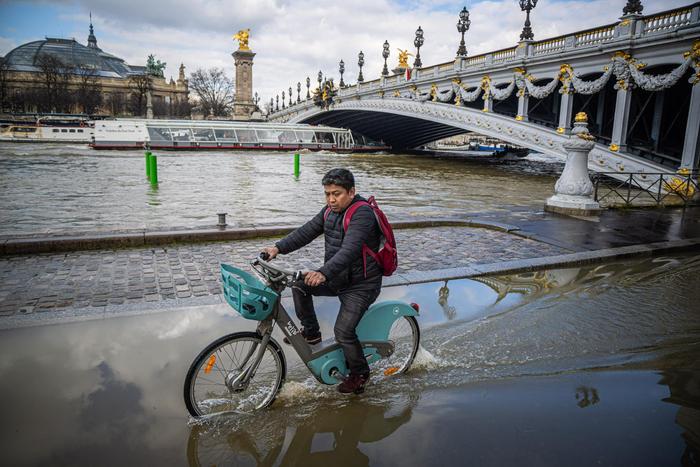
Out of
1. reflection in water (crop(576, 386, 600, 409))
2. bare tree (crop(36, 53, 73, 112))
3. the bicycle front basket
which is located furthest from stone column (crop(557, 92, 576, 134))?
bare tree (crop(36, 53, 73, 112))

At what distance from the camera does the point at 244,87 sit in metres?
87.8

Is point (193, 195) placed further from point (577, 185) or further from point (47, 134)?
point (47, 134)

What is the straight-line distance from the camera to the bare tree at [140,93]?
82.5 m

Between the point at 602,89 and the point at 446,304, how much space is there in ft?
83.8

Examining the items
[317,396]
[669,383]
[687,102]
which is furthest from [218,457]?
[687,102]

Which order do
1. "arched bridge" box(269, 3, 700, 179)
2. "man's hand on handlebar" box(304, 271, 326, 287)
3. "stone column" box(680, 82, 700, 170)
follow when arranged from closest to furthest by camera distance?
"man's hand on handlebar" box(304, 271, 326, 287) < "stone column" box(680, 82, 700, 170) < "arched bridge" box(269, 3, 700, 179)

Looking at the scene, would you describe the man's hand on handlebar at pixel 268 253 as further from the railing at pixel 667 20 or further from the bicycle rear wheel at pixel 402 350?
the railing at pixel 667 20

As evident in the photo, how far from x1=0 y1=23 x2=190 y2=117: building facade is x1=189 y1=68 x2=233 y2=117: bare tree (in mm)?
4910

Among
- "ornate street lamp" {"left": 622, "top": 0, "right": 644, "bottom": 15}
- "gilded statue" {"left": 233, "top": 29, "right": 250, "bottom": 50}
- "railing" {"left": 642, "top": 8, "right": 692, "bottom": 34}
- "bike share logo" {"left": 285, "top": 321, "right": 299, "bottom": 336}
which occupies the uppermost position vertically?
"gilded statue" {"left": 233, "top": 29, "right": 250, "bottom": 50}

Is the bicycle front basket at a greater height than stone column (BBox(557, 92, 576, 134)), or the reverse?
stone column (BBox(557, 92, 576, 134))

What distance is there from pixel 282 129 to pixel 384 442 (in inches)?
1833

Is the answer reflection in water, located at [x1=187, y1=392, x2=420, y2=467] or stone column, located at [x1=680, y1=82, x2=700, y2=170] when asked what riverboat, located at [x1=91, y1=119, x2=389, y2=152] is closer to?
stone column, located at [x1=680, y1=82, x2=700, y2=170]

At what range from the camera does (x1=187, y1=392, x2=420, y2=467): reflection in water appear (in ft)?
9.78

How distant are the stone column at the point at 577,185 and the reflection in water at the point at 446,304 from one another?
22.9 ft
